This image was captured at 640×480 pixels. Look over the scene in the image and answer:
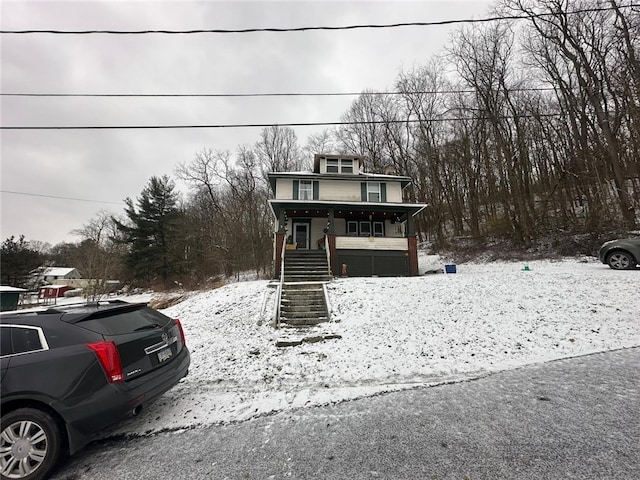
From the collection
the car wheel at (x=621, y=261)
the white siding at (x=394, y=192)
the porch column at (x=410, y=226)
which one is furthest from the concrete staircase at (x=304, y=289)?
the car wheel at (x=621, y=261)

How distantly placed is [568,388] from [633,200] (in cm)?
1650

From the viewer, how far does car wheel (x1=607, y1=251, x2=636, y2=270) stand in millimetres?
9613

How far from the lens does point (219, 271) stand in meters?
27.4

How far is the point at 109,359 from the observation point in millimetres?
2732

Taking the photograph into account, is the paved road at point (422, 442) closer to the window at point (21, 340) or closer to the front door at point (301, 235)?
the window at point (21, 340)

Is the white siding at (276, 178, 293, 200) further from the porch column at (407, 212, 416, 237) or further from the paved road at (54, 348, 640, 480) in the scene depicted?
the paved road at (54, 348, 640, 480)

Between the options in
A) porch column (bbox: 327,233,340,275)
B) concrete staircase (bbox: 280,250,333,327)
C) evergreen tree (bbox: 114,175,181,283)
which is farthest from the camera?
evergreen tree (bbox: 114,175,181,283)

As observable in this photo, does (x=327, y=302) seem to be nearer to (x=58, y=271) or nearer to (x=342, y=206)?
(x=342, y=206)

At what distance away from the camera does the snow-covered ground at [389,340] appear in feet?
13.2

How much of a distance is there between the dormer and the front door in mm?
4014

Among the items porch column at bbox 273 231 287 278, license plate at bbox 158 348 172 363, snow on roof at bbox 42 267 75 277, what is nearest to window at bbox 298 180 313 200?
porch column at bbox 273 231 287 278

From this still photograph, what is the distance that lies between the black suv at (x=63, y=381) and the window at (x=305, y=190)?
43.9 ft

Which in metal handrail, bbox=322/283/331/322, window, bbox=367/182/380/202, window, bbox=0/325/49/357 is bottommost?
metal handrail, bbox=322/283/331/322

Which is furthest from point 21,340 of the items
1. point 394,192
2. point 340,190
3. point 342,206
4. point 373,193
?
point 394,192
